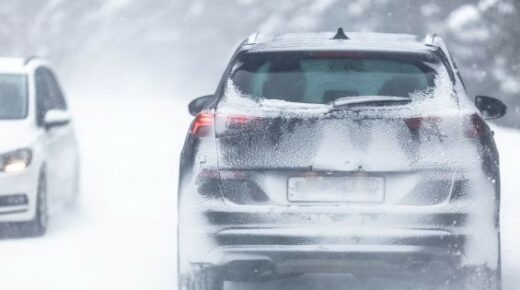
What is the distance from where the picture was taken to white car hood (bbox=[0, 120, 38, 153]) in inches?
457

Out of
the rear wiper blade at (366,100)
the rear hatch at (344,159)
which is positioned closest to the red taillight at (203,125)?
the rear hatch at (344,159)

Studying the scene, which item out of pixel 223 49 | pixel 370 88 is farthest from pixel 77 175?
pixel 223 49

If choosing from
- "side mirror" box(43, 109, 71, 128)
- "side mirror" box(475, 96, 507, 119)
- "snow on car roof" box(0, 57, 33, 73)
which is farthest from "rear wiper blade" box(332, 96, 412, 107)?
"snow on car roof" box(0, 57, 33, 73)

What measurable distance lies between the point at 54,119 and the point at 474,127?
18.1 feet

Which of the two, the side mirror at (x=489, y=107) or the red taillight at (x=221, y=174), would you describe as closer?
the red taillight at (x=221, y=174)

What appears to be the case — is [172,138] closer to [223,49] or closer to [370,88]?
[223,49]

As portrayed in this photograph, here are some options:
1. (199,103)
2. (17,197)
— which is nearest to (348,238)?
(199,103)

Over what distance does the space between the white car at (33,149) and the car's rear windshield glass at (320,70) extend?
4.11 metres

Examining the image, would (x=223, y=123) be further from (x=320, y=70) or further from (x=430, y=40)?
(x=430, y=40)

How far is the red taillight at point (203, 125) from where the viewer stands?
24.6ft

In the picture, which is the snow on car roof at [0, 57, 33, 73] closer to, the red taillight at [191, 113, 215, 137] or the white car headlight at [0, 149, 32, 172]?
the white car headlight at [0, 149, 32, 172]

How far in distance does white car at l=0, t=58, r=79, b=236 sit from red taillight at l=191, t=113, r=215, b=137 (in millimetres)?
4247

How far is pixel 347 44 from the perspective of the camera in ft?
26.1

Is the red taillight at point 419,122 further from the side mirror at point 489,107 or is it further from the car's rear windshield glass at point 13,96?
the car's rear windshield glass at point 13,96
